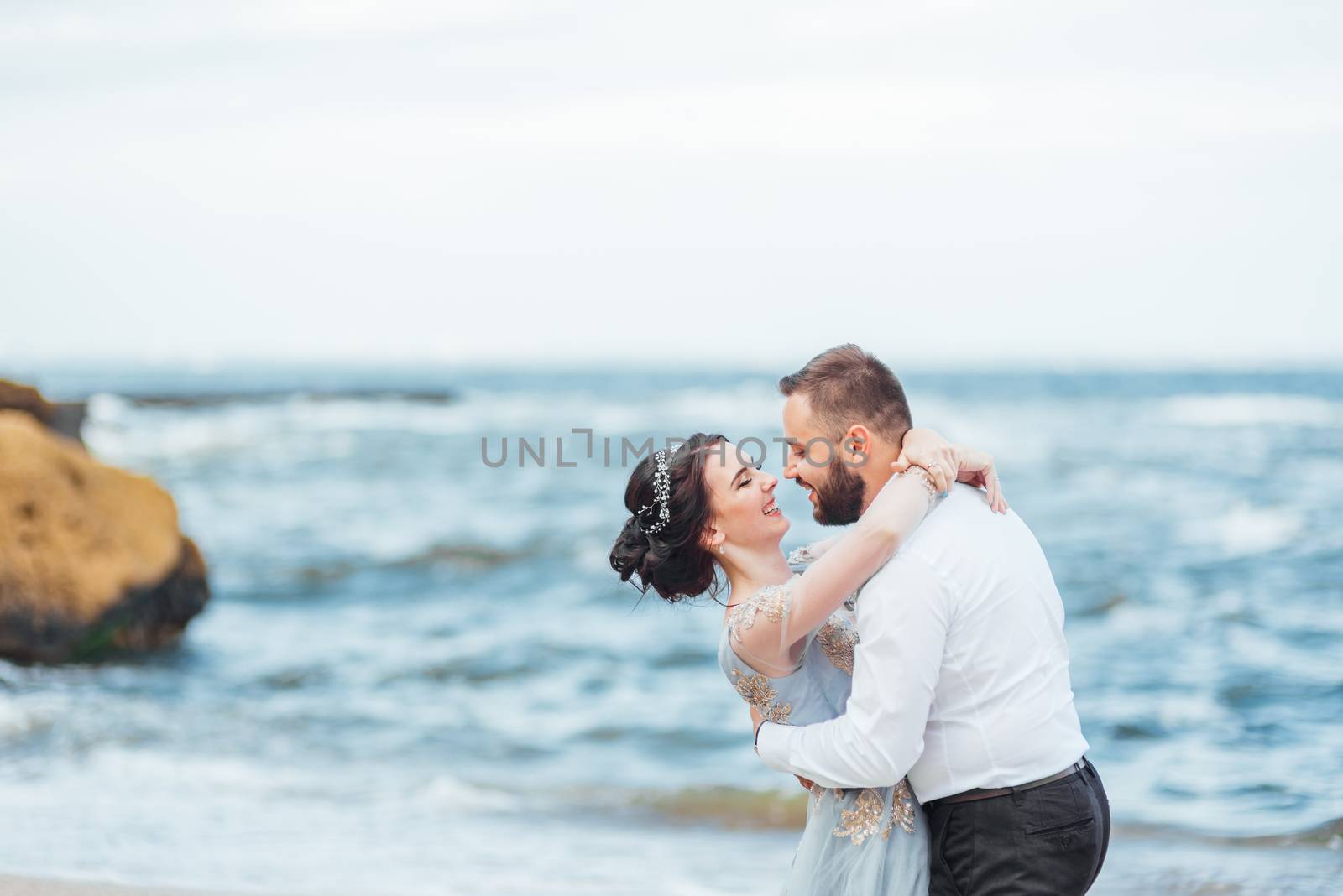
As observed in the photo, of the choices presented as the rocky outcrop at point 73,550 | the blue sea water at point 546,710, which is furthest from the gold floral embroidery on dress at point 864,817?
the rocky outcrop at point 73,550

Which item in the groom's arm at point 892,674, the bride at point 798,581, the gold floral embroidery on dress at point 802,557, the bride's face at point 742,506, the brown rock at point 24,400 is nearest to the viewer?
the groom's arm at point 892,674

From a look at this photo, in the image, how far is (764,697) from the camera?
2.67 m

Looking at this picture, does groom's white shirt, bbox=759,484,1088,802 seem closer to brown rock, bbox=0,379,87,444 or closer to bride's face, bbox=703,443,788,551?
bride's face, bbox=703,443,788,551

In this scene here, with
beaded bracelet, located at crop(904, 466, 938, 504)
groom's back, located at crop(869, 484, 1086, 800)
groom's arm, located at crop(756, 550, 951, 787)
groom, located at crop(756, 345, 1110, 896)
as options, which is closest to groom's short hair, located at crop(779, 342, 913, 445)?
groom, located at crop(756, 345, 1110, 896)

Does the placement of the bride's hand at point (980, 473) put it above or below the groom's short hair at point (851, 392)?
below

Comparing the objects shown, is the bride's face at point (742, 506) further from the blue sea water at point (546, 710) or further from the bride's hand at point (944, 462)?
the blue sea water at point (546, 710)

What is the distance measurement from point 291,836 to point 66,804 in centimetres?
117

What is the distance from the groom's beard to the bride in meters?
0.10

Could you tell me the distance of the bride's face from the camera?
2.73m

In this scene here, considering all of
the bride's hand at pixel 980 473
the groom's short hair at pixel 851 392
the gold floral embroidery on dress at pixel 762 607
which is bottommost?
the gold floral embroidery on dress at pixel 762 607

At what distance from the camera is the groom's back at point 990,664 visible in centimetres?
236

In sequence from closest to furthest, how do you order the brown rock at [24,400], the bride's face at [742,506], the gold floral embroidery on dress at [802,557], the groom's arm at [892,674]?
the groom's arm at [892,674], the bride's face at [742,506], the gold floral embroidery on dress at [802,557], the brown rock at [24,400]

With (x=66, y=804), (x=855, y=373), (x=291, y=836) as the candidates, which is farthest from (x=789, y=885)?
(x=66, y=804)

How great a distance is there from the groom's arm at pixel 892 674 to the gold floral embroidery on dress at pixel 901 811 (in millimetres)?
184
